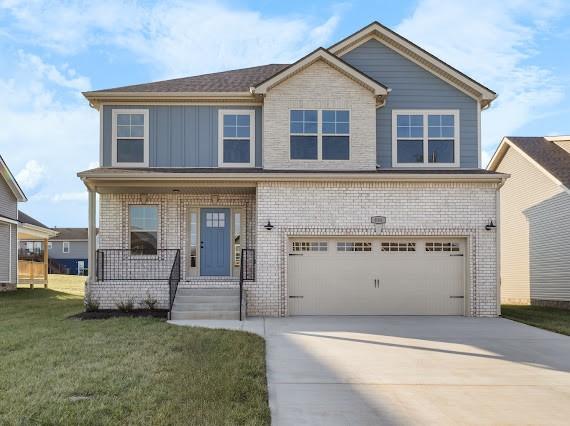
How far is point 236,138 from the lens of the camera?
53.1ft

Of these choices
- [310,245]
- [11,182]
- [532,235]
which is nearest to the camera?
[310,245]

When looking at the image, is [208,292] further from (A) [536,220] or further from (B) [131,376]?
(A) [536,220]

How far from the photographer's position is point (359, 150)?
1562 cm

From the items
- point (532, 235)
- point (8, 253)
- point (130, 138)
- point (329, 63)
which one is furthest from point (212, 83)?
point (8, 253)

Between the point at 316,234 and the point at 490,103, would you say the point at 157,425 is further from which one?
the point at 490,103

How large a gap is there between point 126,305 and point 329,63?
870 cm

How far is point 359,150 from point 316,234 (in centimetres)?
292

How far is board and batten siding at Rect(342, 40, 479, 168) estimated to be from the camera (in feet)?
53.2

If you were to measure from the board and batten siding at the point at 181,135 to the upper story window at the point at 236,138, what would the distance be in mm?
132

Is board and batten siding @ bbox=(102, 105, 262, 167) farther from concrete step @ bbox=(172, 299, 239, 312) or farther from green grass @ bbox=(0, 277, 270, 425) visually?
green grass @ bbox=(0, 277, 270, 425)

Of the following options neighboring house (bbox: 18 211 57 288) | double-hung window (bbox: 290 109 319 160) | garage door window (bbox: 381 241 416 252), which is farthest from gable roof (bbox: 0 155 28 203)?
garage door window (bbox: 381 241 416 252)

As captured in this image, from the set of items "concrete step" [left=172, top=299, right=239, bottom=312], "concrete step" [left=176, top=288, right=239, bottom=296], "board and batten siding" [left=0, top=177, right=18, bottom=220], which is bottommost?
"concrete step" [left=172, top=299, right=239, bottom=312]

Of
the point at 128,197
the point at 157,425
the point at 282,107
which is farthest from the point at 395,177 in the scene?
the point at 157,425

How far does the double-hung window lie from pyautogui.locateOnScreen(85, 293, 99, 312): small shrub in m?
6.58
